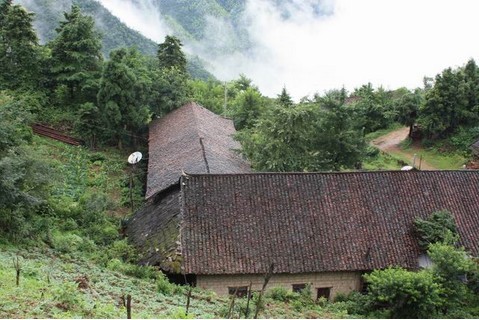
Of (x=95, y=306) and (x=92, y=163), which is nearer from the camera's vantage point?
(x=95, y=306)

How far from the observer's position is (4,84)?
36094 millimetres

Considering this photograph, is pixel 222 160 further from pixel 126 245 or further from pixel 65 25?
pixel 65 25

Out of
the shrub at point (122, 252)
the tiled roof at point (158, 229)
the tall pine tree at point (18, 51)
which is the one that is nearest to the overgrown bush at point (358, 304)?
the tiled roof at point (158, 229)

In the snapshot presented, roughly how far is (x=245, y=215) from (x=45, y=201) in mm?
7416

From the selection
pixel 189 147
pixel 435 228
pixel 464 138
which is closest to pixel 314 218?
pixel 435 228

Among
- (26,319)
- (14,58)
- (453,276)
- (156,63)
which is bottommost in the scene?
(26,319)

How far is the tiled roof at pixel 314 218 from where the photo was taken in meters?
20.0

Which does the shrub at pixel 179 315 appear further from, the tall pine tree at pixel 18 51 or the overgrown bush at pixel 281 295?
the tall pine tree at pixel 18 51

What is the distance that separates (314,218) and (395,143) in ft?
85.0

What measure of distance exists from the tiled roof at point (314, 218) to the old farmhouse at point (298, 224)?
0.04 m

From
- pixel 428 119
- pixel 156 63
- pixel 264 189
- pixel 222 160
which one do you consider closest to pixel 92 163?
pixel 222 160

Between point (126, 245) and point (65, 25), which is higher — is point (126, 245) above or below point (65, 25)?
below

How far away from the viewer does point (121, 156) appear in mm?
34062

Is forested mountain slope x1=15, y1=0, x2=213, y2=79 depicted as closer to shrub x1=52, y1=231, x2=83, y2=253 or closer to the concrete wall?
shrub x1=52, y1=231, x2=83, y2=253
